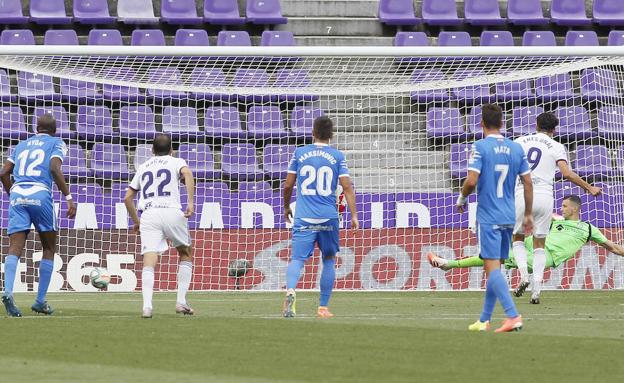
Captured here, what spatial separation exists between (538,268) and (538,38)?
33.9ft

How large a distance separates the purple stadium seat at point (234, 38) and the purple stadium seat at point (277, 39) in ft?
0.96

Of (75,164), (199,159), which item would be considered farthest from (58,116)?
(199,159)

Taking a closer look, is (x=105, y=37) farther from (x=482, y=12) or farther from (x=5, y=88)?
(x=482, y=12)

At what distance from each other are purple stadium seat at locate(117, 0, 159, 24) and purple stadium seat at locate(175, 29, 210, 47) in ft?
3.70

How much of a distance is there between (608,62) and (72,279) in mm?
8389

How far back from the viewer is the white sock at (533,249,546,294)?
1470cm

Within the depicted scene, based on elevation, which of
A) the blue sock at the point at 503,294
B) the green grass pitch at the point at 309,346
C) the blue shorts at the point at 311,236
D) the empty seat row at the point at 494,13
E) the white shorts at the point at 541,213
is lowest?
the green grass pitch at the point at 309,346

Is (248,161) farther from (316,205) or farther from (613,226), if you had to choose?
Answer: (316,205)

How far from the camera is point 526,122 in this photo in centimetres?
2097

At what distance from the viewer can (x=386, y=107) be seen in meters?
21.4

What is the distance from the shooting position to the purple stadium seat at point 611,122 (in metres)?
20.4

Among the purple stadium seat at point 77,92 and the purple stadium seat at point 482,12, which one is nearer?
the purple stadium seat at point 77,92

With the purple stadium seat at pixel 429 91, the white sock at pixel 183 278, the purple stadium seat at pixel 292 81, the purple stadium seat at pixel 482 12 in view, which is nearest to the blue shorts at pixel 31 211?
the white sock at pixel 183 278

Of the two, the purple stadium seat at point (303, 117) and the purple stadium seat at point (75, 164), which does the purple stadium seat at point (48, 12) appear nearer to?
the purple stadium seat at point (75, 164)
